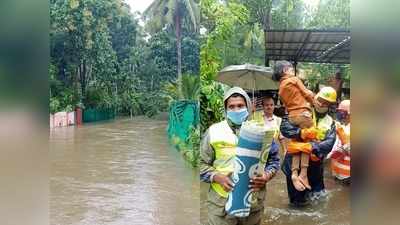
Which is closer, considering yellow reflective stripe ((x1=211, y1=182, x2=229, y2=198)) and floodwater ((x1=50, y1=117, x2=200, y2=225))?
yellow reflective stripe ((x1=211, y1=182, x2=229, y2=198))

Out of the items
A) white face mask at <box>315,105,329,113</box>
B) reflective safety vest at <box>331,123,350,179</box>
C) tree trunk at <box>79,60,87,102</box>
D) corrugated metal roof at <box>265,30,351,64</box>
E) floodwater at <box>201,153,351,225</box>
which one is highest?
corrugated metal roof at <box>265,30,351,64</box>

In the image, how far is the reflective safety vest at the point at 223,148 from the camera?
2348mm

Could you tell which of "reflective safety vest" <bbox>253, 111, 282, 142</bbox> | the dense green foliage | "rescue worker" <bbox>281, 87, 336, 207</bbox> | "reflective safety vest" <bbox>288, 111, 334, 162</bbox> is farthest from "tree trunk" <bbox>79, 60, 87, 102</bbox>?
"reflective safety vest" <bbox>288, 111, 334, 162</bbox>

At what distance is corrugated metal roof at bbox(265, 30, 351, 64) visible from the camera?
2.18 metres

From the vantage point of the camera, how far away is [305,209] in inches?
94.3

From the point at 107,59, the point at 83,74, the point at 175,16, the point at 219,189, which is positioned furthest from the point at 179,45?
the point at 219,189

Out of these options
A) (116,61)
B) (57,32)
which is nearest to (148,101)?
(116,61)

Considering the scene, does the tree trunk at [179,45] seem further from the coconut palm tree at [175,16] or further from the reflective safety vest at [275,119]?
the reflective safety vest at [275,119]

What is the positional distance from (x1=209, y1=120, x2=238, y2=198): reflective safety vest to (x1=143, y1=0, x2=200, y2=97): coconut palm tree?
468 mm

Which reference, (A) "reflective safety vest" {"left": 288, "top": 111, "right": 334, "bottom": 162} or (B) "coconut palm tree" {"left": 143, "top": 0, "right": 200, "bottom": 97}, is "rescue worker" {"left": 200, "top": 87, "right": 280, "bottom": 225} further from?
(B) "coconut palm tree" {"left": 143, "top": 0, "right": 200, "bottom": 97}
